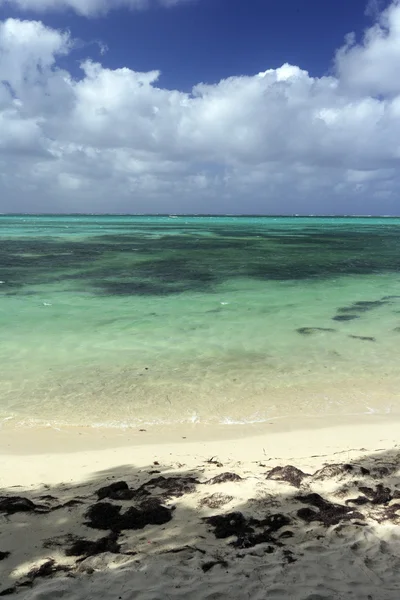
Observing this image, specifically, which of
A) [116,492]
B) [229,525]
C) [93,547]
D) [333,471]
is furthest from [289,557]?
[116,492]

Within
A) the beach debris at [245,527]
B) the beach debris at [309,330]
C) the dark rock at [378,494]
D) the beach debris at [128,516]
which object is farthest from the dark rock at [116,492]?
the beach debris at [309,330]

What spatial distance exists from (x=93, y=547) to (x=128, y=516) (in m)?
0.62

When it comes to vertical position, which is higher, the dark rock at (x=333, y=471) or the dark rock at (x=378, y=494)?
the dark rock at (x=378, y=494)

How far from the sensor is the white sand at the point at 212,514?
357cm

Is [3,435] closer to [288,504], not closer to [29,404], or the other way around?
[29,404]

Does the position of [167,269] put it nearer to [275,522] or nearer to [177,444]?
[177,444]

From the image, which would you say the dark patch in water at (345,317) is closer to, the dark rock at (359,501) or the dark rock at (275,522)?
the dark rock at (359,501)

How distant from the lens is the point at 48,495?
5312 millimetres

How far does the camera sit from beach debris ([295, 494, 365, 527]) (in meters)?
4.52

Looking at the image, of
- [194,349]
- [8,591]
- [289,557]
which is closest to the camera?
[8,591]

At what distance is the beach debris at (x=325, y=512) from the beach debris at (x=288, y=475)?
346 millimetres

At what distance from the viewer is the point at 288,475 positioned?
5508 mm

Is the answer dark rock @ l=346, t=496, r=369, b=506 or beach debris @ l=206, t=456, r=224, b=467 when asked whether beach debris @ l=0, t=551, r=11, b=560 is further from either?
dark rock @ l=346, t=496, r=369, b=506

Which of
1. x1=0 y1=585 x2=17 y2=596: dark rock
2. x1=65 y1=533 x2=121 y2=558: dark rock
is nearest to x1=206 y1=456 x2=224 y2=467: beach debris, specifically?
x1=65 y1=533 x2=121 y2=558: dark rock
